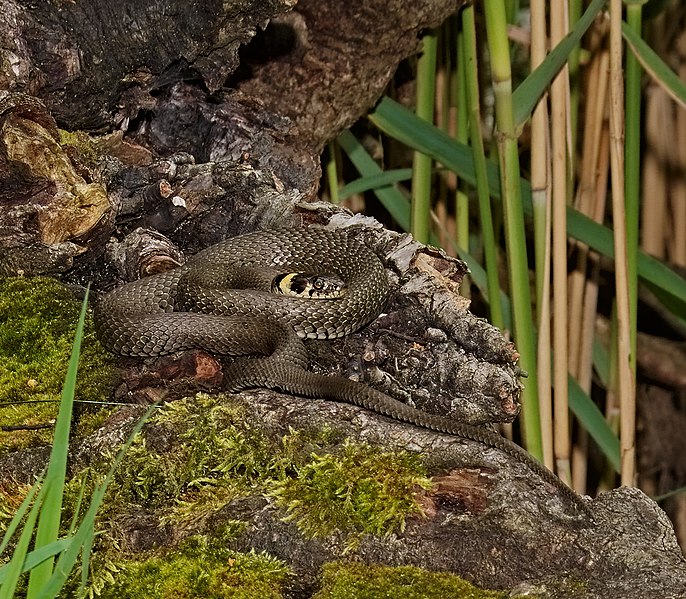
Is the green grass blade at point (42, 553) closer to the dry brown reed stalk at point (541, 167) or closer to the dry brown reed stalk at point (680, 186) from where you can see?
the dry brown reed stalk at point (541, 167)

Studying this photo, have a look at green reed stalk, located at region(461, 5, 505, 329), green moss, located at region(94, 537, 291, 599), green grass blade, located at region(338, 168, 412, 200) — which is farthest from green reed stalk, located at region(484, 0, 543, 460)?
green moss, located at region(94, 537, 291, 599)

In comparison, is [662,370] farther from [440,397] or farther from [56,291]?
[56,291]

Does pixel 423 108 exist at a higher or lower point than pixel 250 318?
higher

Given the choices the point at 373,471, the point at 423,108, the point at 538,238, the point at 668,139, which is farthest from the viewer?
the point at 668,139

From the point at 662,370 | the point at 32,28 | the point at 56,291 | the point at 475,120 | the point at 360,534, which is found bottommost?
the point at 662,370

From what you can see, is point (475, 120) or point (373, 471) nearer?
point (373, 471)

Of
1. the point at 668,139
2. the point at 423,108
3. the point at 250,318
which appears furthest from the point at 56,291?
the point at 668,139
